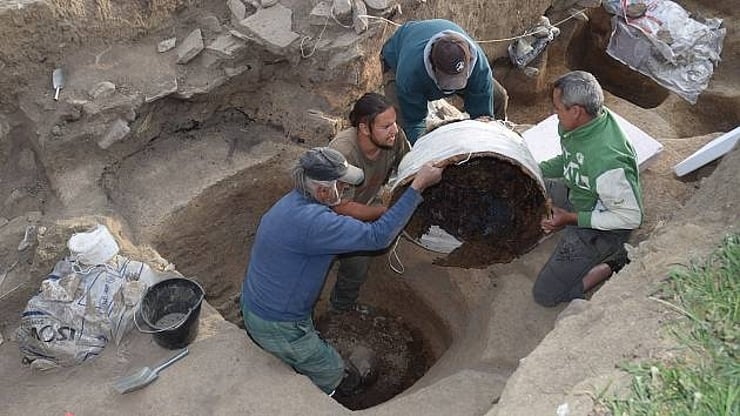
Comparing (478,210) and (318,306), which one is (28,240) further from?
(478,210)

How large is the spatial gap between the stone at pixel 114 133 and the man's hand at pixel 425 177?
2.43 metres

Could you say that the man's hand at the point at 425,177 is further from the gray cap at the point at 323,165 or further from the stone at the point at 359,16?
the stone at the point at 359,16

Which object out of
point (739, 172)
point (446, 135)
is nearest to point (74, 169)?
point (446, 135)

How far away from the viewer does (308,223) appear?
12.1ft

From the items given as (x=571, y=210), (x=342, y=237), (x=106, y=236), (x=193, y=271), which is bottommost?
(x=193, y=271)

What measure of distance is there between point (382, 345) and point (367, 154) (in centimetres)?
201

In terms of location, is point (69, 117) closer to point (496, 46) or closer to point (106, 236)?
point (106, 236)

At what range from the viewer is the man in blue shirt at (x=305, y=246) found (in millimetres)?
3715

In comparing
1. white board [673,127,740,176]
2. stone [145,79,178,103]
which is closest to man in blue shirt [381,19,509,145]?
white board [673,127,740,176]

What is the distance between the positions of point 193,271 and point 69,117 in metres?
1.46

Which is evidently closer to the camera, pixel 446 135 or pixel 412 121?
pixel 446 135

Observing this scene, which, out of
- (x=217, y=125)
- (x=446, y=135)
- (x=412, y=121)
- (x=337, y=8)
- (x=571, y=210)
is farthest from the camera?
(x=217, y=125)

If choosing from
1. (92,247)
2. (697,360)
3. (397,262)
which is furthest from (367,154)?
(697,360)

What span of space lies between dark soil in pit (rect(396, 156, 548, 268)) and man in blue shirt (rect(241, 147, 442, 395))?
35.8 inches
